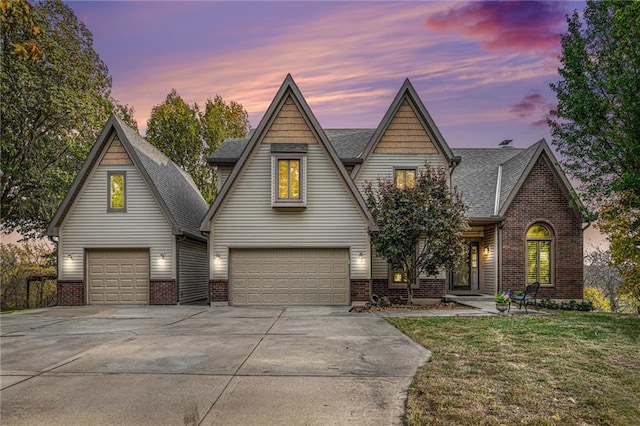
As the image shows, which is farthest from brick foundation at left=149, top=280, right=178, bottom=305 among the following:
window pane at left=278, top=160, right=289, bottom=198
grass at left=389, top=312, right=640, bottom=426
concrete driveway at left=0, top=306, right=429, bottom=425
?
grass at left=389, top=312, right=640, bottom=426

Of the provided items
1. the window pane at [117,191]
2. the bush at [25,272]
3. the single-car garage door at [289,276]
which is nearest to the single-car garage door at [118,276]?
the window pane at [117,191]

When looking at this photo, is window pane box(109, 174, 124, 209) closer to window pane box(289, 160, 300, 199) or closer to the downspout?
the downspout

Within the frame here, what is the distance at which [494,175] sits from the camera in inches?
806

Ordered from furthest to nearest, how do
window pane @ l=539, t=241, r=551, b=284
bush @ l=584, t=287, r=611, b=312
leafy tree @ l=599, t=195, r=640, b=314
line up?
bush @ l=584, t=287, r=611, b=312 < window pane @ l=539, t=241, r=551, b=284 < leafy tree @ l=599, t=195, r=640, b=314

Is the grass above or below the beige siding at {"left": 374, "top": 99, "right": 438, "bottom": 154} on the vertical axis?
below

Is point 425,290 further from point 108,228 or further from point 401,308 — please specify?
point 108,228

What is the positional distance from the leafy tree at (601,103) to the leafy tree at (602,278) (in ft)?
36.7

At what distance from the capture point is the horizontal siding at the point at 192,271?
56.8 ft

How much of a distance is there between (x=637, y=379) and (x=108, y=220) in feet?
57.1

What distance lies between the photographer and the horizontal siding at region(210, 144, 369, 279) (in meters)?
15.9

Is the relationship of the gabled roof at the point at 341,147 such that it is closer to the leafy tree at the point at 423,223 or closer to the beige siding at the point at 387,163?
the beige siding at the point at 387,163

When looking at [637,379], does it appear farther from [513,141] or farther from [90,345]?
[513,141]

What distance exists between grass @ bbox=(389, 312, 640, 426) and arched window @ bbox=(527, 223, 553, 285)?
7.73 meters

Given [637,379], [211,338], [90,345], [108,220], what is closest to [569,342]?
[637,379]
